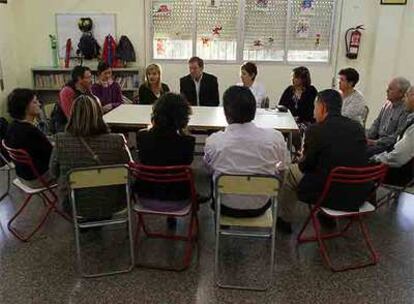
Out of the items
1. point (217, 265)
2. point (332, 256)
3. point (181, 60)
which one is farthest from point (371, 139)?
point (181, 60)

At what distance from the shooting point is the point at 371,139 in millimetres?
3809

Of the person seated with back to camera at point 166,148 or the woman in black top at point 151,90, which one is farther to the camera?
the woman in black top at point 151,90

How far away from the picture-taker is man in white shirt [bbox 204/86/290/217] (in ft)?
7.63

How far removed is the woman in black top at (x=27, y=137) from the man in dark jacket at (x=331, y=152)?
1.83 metres

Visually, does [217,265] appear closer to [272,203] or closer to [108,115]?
[272,203]

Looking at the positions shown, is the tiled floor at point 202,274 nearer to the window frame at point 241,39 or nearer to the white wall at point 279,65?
the white wall at point 279,65

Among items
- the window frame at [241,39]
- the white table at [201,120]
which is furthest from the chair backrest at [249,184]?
the window frame at [241,39]

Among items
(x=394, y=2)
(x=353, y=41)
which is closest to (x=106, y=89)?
(x=353, y=41)

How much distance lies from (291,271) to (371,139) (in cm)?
189

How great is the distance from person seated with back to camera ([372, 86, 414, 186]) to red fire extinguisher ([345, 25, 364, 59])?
3023mm

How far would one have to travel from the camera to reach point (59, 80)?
20.2 ft

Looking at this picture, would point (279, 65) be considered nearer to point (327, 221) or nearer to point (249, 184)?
point (327, 221)

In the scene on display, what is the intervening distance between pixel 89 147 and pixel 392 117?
8.64 feet

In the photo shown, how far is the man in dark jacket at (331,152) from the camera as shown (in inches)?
97.0
